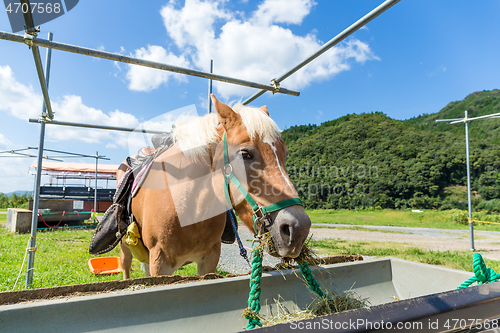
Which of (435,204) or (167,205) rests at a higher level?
(167,205)

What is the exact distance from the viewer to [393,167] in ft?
148

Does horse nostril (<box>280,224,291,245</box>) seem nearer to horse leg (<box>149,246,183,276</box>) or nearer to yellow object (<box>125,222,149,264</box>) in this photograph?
horse leg (<box>149,246,183,276</box>)

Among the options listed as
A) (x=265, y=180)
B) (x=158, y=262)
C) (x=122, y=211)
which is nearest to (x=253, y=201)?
(x=265, y=180)

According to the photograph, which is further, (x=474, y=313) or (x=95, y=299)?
(x=95, y=299)

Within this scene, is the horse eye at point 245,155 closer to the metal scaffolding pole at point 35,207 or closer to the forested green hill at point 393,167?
the metal scaffolding pole at point 35,207

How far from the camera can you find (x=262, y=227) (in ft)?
4.57

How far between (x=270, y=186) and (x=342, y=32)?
3.88 feet

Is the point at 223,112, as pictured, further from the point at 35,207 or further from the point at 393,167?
the point at 393,167

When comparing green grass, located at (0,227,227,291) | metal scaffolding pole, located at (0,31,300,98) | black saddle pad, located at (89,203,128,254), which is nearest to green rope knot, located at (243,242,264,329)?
metal scaffolding pole, located at (0,31,300,98)

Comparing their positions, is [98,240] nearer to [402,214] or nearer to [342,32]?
[342,32]

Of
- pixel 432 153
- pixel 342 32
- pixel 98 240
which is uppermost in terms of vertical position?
pixel 432 153

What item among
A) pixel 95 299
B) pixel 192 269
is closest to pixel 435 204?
pixel 192 269

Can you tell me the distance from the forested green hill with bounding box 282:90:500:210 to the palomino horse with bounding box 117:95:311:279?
27210mm

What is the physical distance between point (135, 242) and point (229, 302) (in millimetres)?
951
